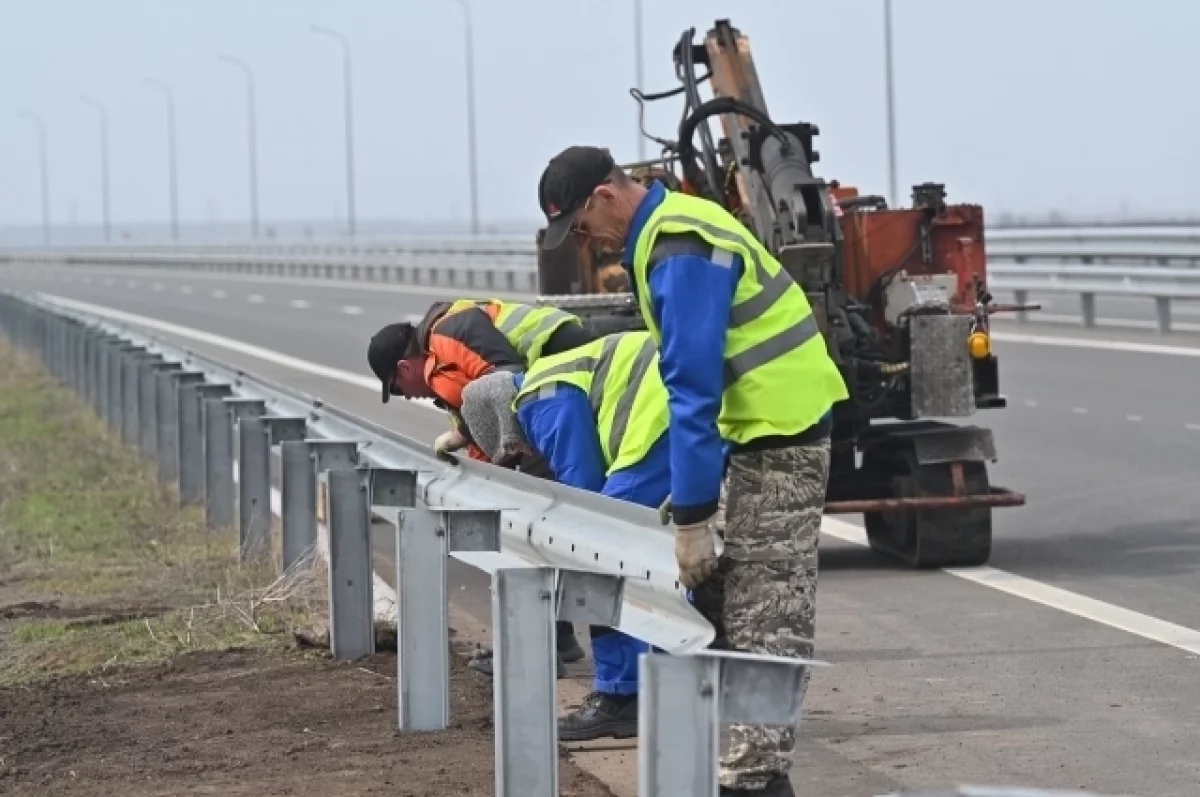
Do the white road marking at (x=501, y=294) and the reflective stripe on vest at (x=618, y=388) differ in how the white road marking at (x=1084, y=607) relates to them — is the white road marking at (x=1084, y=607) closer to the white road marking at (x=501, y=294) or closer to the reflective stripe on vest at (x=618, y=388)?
the reflective stripe on vest at (x=618, y=388)

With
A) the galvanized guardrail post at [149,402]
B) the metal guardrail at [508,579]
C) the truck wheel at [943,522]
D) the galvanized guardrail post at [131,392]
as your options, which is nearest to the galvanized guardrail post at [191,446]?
the metal guardrail at [508,579]

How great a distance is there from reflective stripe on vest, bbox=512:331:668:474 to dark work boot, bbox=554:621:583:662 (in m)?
1.42

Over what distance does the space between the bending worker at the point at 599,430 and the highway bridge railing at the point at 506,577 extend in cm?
26

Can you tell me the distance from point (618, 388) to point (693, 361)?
6.96 feet

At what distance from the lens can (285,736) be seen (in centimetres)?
788

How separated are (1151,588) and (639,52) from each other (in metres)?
46.6

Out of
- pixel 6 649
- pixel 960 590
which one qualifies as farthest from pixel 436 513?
pixel 960 590

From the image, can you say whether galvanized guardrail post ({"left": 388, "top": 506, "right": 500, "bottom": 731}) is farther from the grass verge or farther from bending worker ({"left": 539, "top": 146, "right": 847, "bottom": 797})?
the grass verge

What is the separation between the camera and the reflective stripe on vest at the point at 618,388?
26.0 ft

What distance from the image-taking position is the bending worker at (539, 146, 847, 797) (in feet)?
20.1

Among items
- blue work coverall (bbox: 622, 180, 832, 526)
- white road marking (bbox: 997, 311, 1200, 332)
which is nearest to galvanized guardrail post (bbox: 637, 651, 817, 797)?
blue work coverall (bbox: 622, 180, 832, 526)

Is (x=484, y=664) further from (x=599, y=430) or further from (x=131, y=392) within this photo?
(x=131, y=392)

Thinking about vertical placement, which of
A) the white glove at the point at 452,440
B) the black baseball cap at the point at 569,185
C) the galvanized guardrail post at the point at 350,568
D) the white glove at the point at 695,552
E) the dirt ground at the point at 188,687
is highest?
the black baseball cap at the point at 569,185

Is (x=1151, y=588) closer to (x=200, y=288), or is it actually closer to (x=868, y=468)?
(x=868, y=468)
